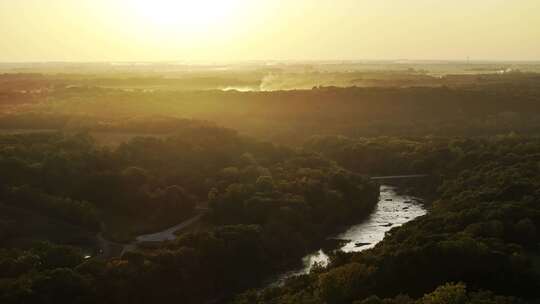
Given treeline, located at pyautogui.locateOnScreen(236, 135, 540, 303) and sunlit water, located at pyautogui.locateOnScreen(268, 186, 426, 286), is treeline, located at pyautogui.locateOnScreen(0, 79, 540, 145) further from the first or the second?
treeline, located at pyautogui.locateOnScreen(236, 135, 540, 303)

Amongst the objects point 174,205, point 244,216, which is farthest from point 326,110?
point 244,216

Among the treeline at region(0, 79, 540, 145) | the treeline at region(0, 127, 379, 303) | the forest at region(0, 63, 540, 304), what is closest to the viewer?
the forest at region(0, 63, 540, 304)

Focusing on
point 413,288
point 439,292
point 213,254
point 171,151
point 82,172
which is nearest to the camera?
point 439,292

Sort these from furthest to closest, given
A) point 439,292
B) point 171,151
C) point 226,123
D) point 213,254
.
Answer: point 226,123, point 171,151, point 213,254, point 439,292

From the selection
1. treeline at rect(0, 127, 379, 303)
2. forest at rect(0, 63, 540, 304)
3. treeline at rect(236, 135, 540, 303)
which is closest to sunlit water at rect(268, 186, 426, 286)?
forest at rect(0, 63, 540, 304)

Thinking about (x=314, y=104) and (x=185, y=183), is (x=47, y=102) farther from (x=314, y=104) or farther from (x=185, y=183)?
(x=185, y=183)

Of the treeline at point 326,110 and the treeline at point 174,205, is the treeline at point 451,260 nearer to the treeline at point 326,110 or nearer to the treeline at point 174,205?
the treeline at point 174,205

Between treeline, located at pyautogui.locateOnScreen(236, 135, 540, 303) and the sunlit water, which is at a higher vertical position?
treeline, located at pyautogui.locateOnScreen(236, 135, 540, 303)

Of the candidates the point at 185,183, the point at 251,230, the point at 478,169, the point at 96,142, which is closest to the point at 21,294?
the point at 251,230
